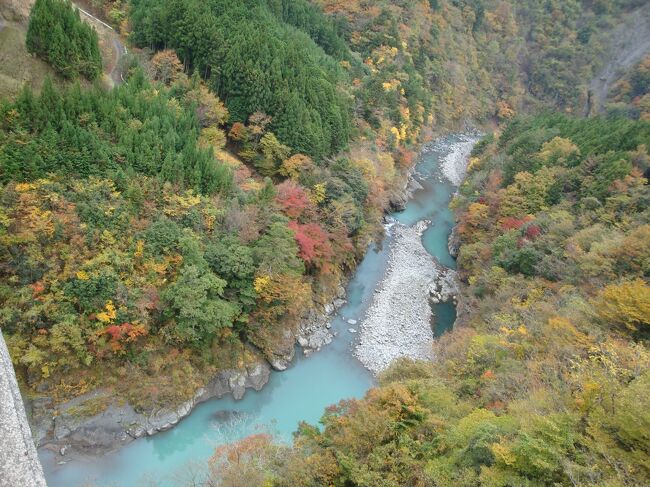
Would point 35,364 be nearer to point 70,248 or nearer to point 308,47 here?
point 70,248

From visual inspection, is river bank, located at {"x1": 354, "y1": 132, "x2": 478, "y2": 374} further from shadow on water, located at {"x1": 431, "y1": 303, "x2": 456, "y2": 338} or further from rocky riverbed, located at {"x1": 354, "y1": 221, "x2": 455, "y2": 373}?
shadow on water, located at {"x1": 431, "y1": 303, "x2": 456, "y2": 338}

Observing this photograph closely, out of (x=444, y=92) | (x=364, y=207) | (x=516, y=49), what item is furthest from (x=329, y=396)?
(x=516, y=49)

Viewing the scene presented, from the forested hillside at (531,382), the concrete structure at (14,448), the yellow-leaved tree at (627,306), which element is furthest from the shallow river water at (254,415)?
the yellow-leaved tree at (627,306)

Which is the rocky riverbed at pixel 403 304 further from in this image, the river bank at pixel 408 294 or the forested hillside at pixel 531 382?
the forested hillside at pixel 531 382

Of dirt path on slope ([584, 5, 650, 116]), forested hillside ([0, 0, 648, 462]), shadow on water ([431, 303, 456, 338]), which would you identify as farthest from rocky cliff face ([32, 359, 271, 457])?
dirt path on slope ([584, 5, 650, 116])

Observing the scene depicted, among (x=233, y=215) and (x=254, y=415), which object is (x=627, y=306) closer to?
(x=254, y=415)

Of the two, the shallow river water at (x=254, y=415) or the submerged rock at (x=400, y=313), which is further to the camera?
the submerged rock at (x=400, y=313)
